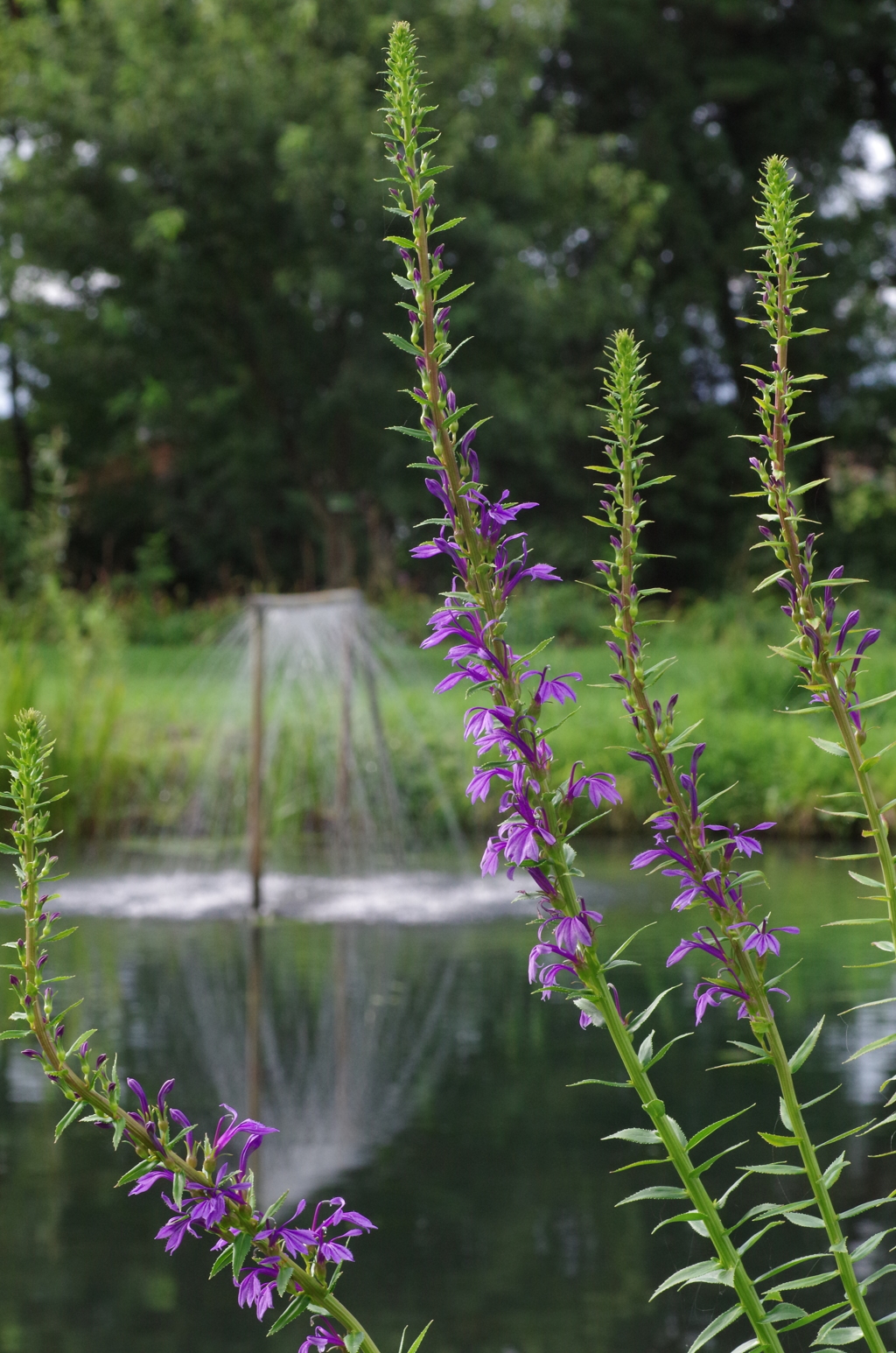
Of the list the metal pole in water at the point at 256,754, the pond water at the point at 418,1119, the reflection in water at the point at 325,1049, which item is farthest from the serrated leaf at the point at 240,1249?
the metal pole in water at the point at 256,754

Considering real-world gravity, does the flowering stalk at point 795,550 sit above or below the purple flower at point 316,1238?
above

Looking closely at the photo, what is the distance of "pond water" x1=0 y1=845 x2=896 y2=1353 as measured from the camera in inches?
101

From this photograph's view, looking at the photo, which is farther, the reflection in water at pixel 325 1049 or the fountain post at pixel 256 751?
the fountain post at pixel 256 751

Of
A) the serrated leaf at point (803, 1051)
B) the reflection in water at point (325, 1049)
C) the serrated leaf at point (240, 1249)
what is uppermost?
the serrated leaf at point (803, 1051)

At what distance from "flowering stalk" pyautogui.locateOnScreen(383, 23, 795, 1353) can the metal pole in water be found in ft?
18.1

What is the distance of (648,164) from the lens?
21266 millimetres

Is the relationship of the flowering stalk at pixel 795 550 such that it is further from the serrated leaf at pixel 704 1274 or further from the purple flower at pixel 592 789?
the serrated leaf at pixel 704 1274

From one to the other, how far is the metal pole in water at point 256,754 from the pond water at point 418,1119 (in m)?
0.30

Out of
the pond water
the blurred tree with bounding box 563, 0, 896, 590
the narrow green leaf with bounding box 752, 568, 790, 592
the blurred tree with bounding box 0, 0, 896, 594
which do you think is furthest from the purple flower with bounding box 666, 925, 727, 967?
the blurred tree with bounding box 563, 0, 896, 590

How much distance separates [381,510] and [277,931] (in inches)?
594

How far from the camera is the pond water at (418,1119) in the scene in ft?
8.39

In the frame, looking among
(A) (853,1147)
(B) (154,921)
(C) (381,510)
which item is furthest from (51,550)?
A: (C) (381,510)

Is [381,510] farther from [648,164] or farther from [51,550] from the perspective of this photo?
[51,550]

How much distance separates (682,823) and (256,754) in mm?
5590
